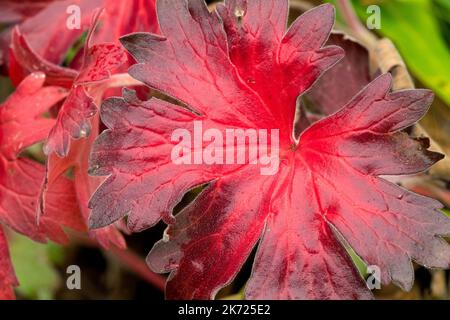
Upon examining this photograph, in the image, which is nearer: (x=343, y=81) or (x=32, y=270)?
(x=343, y=81)

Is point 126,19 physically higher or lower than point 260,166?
higher

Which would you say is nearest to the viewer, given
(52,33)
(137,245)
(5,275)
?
(5,275)

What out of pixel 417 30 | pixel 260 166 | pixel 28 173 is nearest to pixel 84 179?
pixel 28 173

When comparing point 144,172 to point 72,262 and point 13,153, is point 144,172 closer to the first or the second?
point 13,153

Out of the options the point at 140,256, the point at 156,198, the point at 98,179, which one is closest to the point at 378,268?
the point at 156,198

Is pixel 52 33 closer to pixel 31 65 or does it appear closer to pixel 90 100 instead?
pixel 31 65

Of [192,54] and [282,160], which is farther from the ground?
[192,54]
